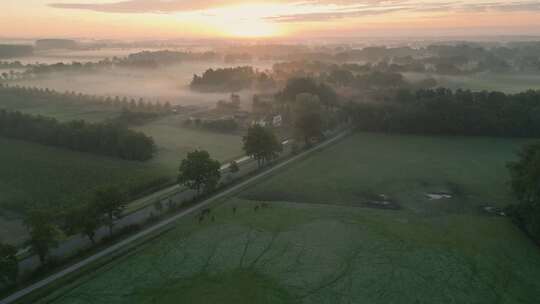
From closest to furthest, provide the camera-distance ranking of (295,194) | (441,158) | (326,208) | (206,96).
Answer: (326,208), (295,194), (441,158), (206,96)

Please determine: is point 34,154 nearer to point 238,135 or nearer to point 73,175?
point 73,175

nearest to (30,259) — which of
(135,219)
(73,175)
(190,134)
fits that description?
(135,219)

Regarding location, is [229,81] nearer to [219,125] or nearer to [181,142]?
[219,125]

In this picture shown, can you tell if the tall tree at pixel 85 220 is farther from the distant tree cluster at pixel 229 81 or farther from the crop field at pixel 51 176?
the distant tree cluster at pixel 229 81

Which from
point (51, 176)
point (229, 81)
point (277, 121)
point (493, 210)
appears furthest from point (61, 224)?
point (229, 81)

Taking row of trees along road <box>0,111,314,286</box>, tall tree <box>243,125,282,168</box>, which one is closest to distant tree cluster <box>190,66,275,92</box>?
tall tree <box>243,125,282,168</box>

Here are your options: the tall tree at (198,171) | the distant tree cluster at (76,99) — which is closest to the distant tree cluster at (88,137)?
the tall tree at (198,171)
